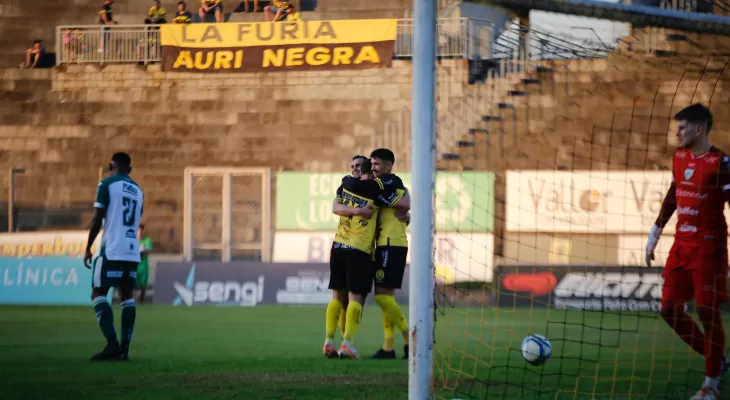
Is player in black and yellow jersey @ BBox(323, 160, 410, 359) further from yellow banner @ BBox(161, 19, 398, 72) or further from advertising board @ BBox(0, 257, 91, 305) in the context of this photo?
yellow banner @ BBox(161, 19, 398, 72)

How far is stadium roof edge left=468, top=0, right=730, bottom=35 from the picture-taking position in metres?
6.26

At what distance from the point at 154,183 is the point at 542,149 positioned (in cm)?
958

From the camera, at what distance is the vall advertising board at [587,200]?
854 inches

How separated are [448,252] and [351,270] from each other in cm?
1122

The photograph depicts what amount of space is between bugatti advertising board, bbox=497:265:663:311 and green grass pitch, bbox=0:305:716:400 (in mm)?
3506

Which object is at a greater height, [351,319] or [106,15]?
[106,15]

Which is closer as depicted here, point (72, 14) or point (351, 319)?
point (351, 319)

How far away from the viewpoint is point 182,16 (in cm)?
2697

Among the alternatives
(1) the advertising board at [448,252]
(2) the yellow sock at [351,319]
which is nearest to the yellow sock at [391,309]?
(2) the yellow sock at [351,319]

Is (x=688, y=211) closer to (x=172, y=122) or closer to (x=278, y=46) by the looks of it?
(x=278, y=46)

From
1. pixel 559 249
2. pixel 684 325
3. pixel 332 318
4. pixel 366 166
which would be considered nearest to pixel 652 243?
pixel 684 325

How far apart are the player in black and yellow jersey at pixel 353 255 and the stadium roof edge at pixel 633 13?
3.38 metres

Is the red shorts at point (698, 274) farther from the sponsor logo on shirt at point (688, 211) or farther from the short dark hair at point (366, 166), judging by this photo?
the short dark hair at point (366, 166)

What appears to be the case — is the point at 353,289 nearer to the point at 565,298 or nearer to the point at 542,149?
the point at 565,298
